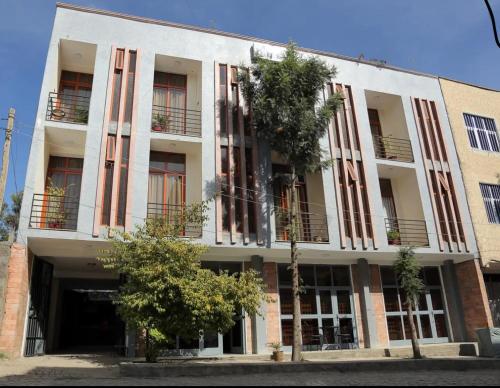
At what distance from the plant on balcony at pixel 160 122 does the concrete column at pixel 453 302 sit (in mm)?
12470

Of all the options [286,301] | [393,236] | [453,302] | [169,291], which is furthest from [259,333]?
[453,302]

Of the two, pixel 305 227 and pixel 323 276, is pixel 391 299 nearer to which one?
pixel 323 276

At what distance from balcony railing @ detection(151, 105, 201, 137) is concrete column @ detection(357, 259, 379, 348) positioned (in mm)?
7973

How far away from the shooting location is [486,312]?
16.6m

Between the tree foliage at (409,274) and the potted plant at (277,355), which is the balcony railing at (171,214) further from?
the tree foliage at (409,274)

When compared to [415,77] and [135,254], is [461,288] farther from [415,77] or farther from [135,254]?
[135,254]

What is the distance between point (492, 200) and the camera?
62.1 ft

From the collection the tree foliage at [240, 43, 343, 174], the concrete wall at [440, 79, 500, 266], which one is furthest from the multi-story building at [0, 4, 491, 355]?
the tree foliage at [240, 43, 343, 174]

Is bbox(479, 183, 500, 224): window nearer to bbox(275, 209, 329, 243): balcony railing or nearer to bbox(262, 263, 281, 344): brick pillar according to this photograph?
bbox(275, 209, 329, 243): balcony railing

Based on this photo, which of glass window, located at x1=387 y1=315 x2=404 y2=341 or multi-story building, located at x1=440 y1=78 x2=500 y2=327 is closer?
glass window, located at x1=387 y1=315 x2=404 y2=341

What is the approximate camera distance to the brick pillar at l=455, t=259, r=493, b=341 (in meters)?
16.7

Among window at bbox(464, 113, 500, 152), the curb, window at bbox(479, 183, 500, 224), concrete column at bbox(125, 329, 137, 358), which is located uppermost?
window at bbox(464, 113, 500, 152)

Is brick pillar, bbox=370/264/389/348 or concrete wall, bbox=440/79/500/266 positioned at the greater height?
concrete wall, bbox=440/79/500/266

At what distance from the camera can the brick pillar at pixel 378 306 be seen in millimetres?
16188
